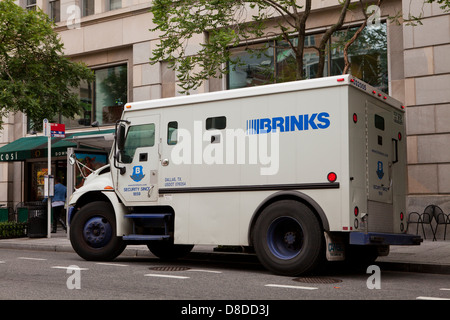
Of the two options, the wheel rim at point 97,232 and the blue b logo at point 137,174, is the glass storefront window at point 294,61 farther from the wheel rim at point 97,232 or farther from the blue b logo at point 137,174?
the wheel rim at point 97,232

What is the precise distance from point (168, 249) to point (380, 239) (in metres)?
4.55

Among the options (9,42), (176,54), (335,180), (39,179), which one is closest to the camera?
(335,180)

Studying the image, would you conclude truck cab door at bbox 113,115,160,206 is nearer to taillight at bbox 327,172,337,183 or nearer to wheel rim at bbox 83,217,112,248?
wheel rim at bbox 83,217,112,248

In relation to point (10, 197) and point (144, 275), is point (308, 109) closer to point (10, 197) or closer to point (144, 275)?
point (144, 275)

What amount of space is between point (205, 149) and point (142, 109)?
1.69 m

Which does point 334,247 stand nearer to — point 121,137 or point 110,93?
point 121,137

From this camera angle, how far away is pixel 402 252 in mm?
12016

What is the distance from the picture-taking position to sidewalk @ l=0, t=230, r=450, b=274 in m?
9.89

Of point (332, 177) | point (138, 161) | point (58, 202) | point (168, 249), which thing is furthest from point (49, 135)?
point (332, 177)

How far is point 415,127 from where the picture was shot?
49.9ft

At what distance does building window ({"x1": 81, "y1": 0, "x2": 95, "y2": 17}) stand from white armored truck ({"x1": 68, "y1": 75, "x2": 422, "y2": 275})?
12488 millimetres

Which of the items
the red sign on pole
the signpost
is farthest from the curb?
the red sign on pole

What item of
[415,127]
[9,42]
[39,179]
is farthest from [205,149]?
[39,179]
